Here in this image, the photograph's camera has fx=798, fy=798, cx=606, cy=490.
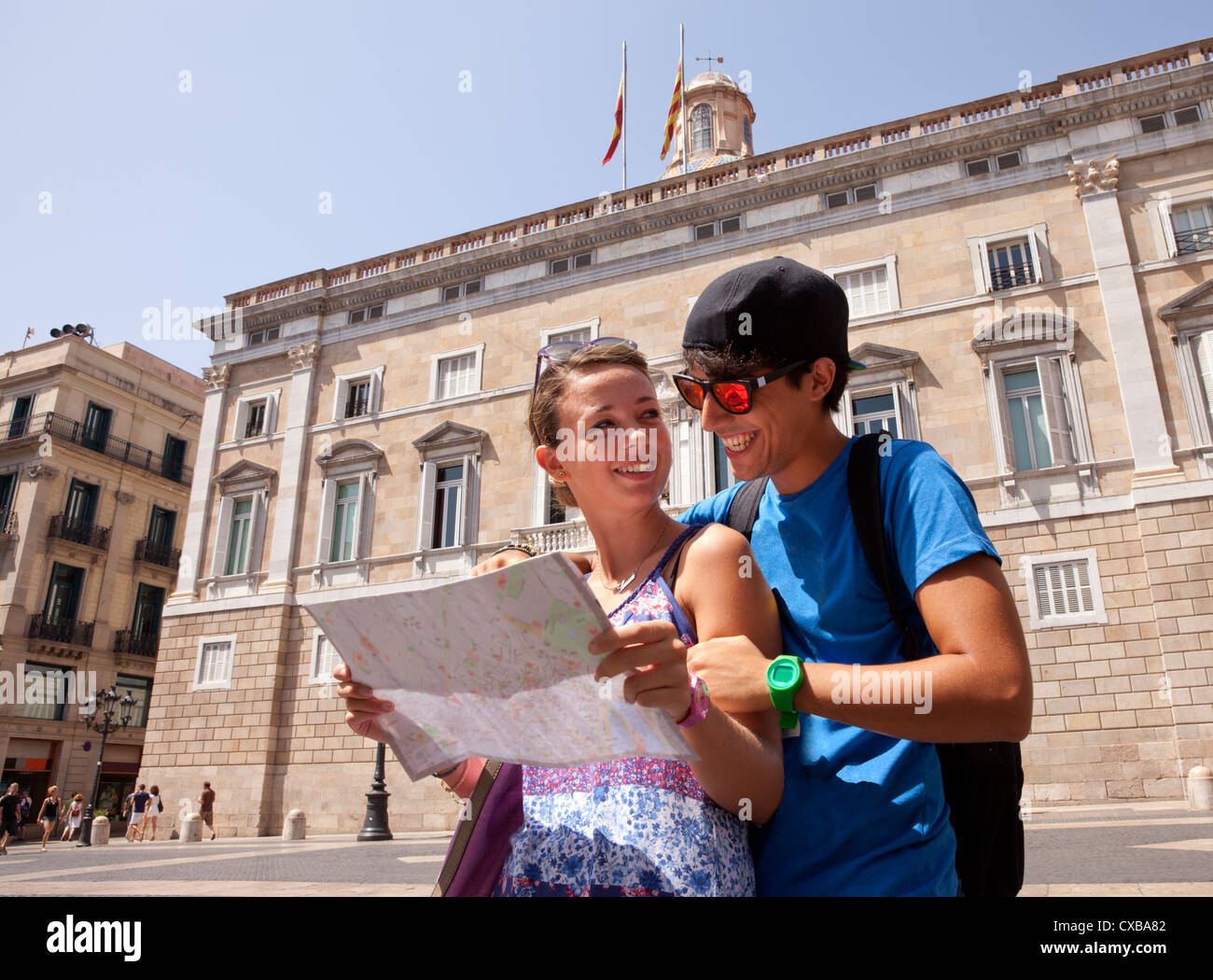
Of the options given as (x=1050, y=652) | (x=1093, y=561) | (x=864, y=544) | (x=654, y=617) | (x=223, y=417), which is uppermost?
(x=223, y=417)

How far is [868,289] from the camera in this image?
60.2ft

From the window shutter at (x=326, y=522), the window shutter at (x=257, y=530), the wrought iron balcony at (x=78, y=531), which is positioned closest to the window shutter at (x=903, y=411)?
the window shutter at (x=326, y=522)

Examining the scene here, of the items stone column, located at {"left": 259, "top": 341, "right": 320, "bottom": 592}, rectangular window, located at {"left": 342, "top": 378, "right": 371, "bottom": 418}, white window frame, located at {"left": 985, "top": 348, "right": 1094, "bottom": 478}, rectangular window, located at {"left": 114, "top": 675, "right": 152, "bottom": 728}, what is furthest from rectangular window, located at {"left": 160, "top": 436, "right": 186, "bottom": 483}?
white window frame, located at {"left": 985, "top": 348, "right": 1094, "bottom": 478}

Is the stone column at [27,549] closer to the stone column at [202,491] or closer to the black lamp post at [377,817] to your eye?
the stone column at [202,491]

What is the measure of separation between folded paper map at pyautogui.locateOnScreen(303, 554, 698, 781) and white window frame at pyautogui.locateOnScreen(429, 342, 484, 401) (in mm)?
20658

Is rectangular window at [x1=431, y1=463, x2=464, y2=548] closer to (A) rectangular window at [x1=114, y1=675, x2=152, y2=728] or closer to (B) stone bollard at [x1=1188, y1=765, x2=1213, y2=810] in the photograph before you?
(B) stone bollard at [x1=1188, y1=765, x2=1213, y2=810]

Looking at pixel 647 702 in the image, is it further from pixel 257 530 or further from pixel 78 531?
pixel 78 531

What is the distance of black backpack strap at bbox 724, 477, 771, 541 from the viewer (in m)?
1.85

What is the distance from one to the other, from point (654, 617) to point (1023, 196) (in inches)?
758

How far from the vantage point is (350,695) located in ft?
5.04

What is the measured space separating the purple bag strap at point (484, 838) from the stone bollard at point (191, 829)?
21.5 meters

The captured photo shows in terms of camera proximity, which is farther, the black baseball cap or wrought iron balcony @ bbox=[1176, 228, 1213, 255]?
wrought iron balcony @ bbox=[1176, 228, 1213, 255]

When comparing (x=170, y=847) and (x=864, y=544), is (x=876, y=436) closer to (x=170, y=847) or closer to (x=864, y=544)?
(x=864, y=544)

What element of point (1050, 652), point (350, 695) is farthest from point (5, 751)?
point (350, 695)
